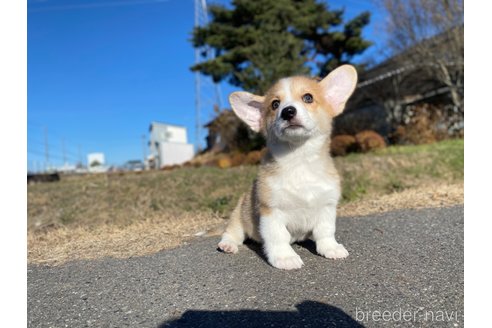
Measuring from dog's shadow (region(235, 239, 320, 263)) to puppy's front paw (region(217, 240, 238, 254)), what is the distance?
0.57ft

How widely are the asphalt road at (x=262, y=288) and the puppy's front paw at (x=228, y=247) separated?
0.06 metres

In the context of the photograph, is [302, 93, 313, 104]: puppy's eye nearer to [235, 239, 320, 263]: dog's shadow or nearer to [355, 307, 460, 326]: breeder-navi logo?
[235, 239, 320, 263]: dog's shadow

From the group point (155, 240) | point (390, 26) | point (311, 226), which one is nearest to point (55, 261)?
point (155, 240)

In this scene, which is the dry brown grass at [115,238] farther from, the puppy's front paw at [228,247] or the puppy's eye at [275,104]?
the puppy's eye at [275,104]

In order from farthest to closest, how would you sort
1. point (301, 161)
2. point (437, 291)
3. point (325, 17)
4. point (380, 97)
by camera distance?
point (325, 17) → point (380, 97) → point (301, 161) → point (437, 291)

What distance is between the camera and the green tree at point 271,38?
14523 millimetres

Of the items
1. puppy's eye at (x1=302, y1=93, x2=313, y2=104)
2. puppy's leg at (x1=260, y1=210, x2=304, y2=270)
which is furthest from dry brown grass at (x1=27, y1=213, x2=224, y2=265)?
puppy's eye at (x1=302, y1=93, x2=313, y2=104)

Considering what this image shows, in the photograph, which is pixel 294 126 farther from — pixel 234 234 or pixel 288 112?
pixel 234 234

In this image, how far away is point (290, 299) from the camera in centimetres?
213

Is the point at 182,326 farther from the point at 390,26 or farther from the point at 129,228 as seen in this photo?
the point at 390,26

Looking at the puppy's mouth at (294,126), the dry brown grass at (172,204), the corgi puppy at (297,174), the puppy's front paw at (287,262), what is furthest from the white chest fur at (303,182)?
the dry brown grass at (172,204)

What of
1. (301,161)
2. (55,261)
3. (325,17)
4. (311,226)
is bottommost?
(55,261)

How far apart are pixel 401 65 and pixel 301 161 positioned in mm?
14266

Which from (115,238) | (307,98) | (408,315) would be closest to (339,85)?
(307,98)
